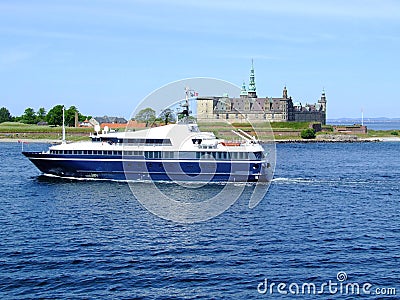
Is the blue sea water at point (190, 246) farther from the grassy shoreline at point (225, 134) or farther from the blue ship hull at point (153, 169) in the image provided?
the grassy shoreline at point (225, 134)

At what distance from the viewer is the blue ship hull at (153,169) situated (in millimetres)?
59531

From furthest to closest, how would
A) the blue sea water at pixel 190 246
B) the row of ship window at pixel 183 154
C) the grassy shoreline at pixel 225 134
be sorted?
the grassy shoreline at pixel 225 134
the row of ship window at pixel 183 154
the blue sea water at pixel 190 246

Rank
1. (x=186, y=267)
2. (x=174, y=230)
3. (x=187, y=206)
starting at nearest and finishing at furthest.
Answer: (x=186, y=267), (x=174, y=230), (x=187, y=206)

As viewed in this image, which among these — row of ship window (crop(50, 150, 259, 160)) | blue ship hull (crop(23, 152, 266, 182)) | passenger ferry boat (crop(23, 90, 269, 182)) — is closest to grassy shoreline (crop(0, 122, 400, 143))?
passenger ferry boat (crop(23, 90, 269, 182))

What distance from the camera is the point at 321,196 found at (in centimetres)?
5328

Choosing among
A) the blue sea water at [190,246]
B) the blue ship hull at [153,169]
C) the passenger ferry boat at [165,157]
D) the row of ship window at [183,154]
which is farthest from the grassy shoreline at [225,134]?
the blue sea water at [190,246]

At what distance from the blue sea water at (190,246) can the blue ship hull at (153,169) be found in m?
5.56

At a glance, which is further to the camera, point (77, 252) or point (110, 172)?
point (110, 172)

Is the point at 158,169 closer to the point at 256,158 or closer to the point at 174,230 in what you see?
the point at 256,158

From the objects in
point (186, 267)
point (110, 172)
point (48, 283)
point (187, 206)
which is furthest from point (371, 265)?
point (110, 172)

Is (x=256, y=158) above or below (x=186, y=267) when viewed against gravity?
above

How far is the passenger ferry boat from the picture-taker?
195 ft

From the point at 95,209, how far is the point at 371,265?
863 inches

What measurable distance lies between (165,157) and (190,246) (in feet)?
87.5
